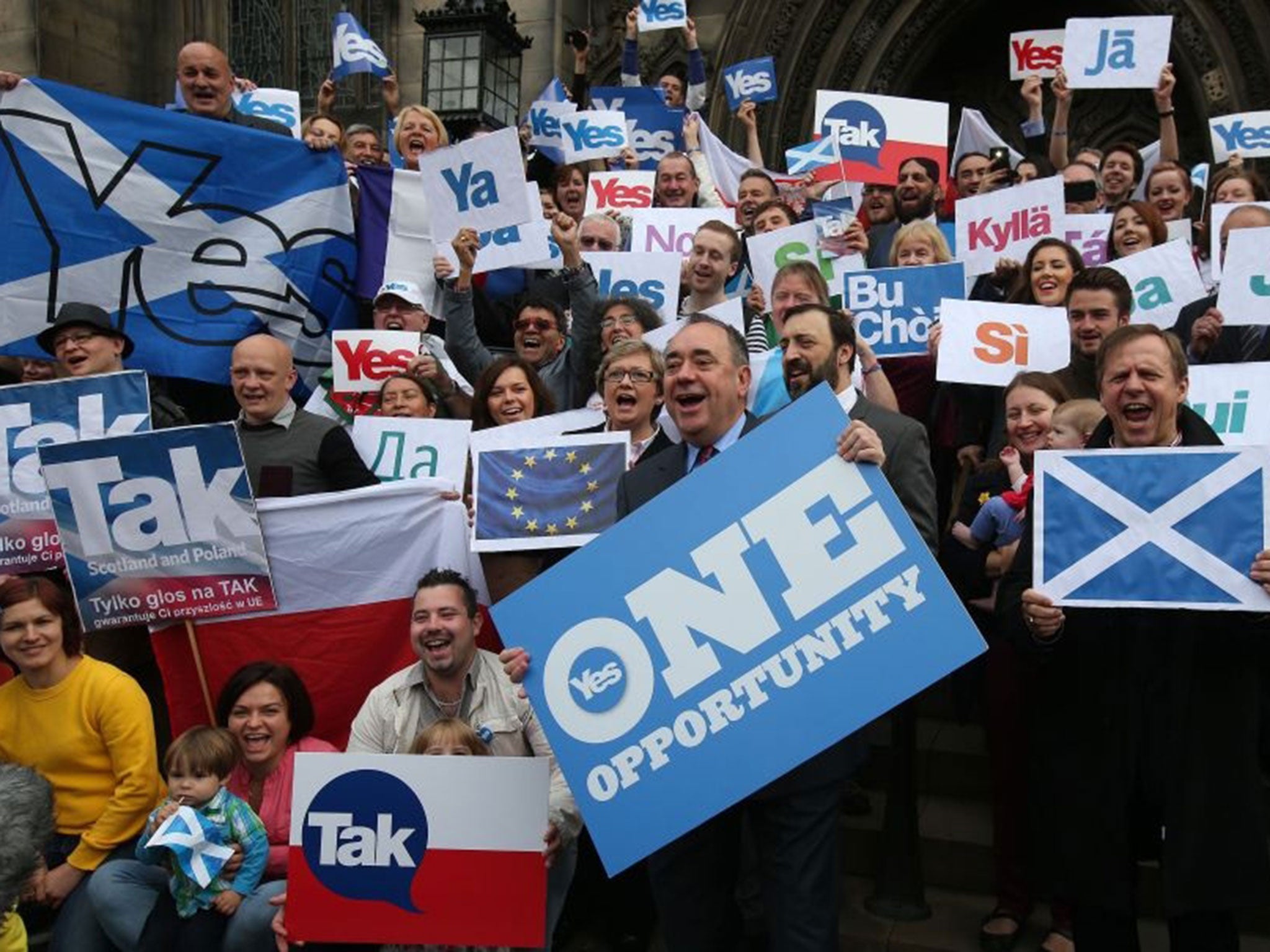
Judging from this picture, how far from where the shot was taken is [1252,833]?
3328 mm

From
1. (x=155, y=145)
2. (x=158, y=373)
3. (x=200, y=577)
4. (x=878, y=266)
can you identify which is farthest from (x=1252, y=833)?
(x=155, y=145)

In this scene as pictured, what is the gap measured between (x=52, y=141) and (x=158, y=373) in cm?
119

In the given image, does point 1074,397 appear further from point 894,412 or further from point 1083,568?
point 1083,568

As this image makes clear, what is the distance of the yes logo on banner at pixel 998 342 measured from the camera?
5.26 metres

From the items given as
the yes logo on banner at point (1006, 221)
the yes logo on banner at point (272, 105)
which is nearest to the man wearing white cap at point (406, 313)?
the yes logo on banner at point (1006, 221)

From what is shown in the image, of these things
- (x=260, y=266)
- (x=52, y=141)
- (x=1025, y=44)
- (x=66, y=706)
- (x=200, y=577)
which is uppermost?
(x=1025, y=44)

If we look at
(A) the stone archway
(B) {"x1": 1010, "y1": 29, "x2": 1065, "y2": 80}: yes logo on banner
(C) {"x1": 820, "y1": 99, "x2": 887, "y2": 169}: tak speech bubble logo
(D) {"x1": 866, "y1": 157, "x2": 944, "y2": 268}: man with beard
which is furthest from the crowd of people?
(A) the stone archway

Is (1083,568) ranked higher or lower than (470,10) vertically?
lower

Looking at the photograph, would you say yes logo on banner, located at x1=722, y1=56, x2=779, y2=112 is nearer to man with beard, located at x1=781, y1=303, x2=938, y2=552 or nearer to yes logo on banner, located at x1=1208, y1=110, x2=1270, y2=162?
yes logo on banner, located at x1=1208, y1=110, x2=1270, y2=162

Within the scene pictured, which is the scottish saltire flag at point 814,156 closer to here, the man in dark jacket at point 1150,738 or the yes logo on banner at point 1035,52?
the yes logo on banner at point 1035,52

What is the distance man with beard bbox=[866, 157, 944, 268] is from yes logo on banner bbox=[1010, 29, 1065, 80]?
7.76 ft

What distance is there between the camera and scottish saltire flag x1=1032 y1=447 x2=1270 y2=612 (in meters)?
3.19

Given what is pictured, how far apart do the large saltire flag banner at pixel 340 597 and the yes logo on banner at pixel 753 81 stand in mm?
6182

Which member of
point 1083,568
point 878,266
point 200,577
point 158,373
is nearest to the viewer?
point 1083,568
